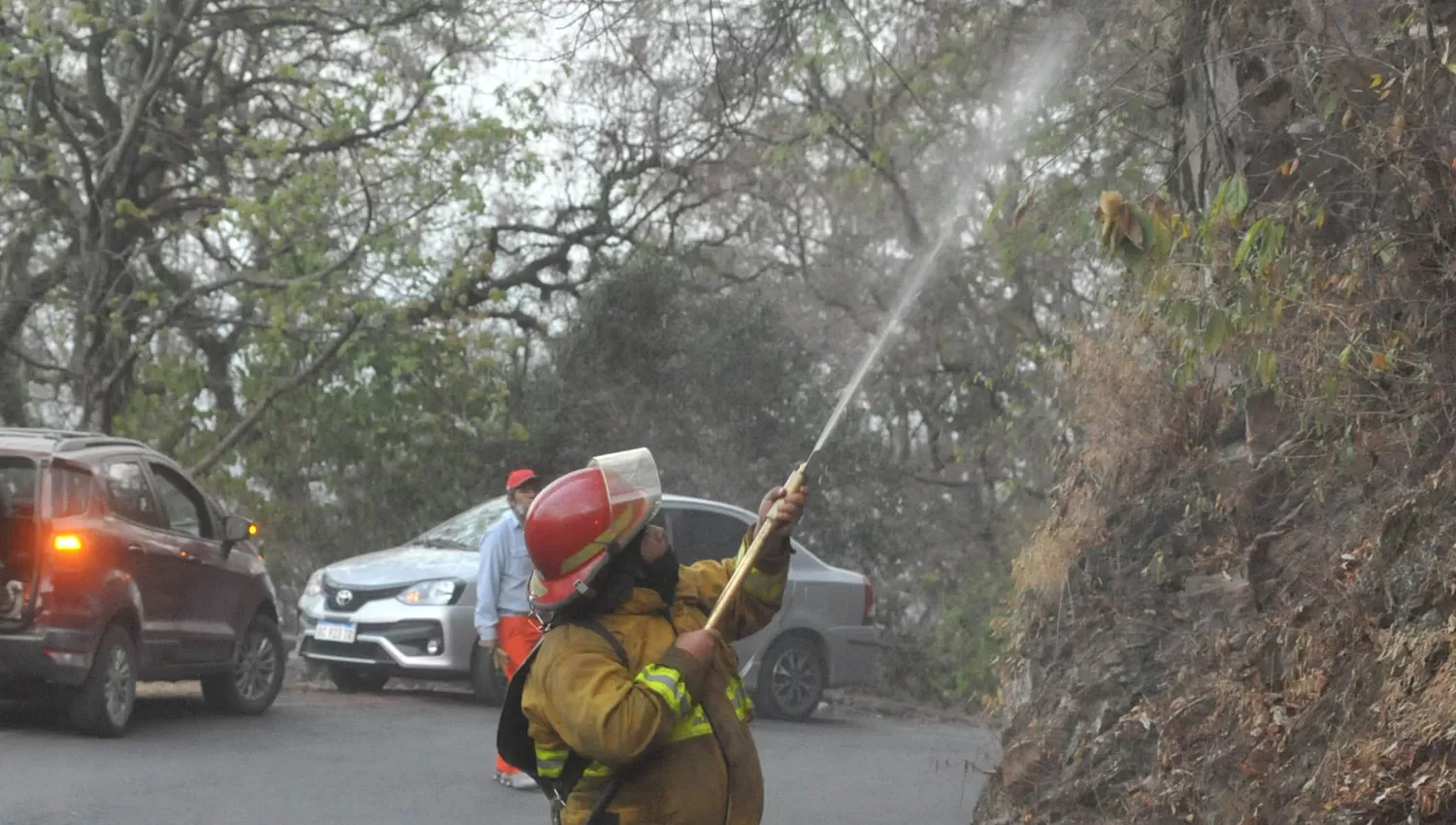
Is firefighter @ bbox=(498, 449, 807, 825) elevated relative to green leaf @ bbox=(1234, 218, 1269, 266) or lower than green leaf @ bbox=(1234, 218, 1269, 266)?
lower

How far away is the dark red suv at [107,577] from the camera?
33.9 feet

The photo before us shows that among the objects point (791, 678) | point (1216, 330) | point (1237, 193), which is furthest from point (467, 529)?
point (1237, 193)

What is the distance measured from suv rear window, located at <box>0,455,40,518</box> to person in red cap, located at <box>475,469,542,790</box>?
2853mm

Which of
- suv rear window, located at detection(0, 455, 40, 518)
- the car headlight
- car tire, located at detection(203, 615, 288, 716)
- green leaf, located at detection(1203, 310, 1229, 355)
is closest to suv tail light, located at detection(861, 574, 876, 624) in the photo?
the car headlight

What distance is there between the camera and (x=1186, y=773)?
7.09 m

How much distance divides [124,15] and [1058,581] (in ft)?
42.7

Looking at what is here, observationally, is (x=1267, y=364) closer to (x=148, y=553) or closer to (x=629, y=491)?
(x=629, y=491)

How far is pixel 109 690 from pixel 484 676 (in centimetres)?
365

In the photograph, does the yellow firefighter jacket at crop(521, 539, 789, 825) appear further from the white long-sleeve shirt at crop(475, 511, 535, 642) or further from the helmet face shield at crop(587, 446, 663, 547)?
the white long-sleeve shirt at crop(475, 511, 535, 642)

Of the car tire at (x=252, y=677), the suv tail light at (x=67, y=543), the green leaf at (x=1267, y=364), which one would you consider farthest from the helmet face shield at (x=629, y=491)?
the car tire at (x=252, y=677)

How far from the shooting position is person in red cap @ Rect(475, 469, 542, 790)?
10016 millimetres

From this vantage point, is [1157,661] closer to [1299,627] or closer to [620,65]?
[1299,627]

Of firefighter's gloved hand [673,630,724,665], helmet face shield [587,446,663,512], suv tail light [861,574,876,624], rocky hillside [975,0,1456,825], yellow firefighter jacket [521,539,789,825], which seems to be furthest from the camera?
suv tail light [861,574,876,624]

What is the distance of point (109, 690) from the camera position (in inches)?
425
